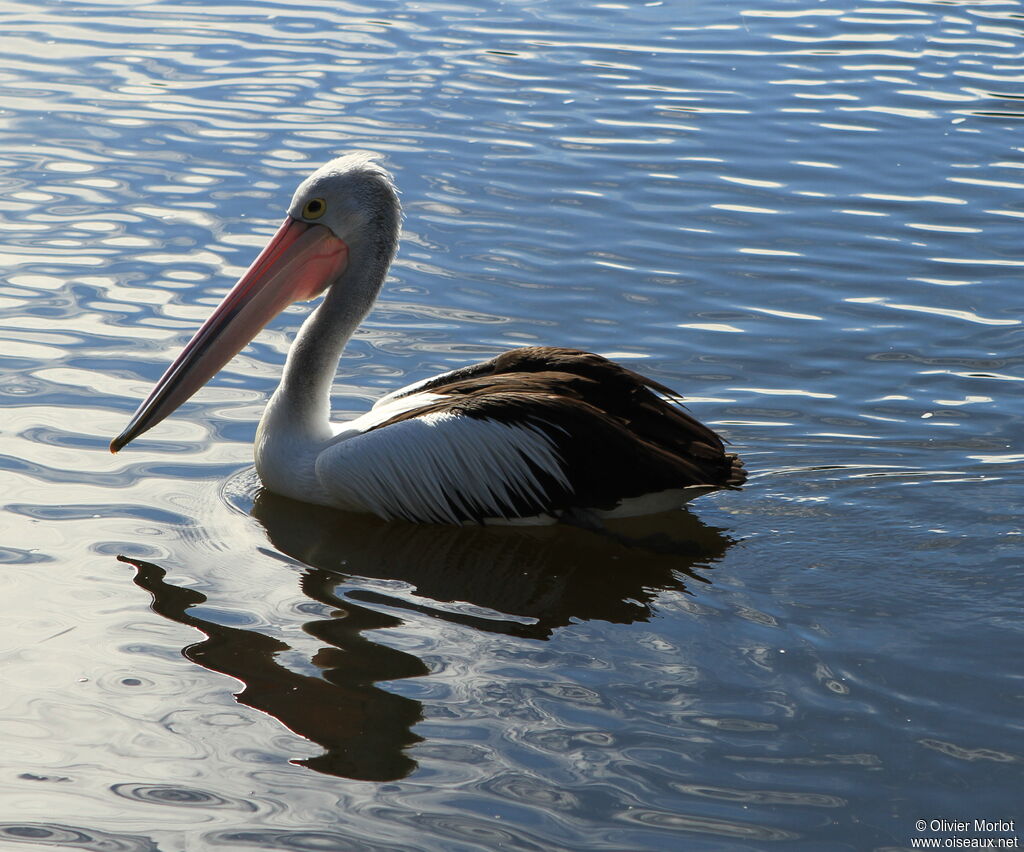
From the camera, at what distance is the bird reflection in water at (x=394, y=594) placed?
3627 millimetres

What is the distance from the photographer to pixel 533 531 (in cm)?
479

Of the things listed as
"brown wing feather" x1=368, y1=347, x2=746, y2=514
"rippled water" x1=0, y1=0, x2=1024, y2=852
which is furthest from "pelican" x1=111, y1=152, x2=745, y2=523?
"rippled water" x1=0, y1=0, x2=1024, y2=852

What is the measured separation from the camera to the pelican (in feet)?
14.9

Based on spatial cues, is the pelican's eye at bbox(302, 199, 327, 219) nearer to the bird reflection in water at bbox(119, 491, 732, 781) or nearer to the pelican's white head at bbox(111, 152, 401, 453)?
the pelican's white head at bbox(111, 152, 401, 453)

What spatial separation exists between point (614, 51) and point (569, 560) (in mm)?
6898

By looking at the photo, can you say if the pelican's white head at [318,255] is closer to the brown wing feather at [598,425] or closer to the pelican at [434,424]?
the pelican at [434,424]

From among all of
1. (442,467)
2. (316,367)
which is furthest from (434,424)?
(316,367)

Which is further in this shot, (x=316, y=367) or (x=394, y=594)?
(x=316, y=367)

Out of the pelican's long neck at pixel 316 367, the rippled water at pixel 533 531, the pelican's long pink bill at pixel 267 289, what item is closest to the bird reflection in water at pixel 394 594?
the rippled water at pixel 533 531

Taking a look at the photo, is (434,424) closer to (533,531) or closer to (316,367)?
(533,531)

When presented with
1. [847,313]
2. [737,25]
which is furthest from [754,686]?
[737,25]

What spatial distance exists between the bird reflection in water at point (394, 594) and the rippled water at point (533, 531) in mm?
15

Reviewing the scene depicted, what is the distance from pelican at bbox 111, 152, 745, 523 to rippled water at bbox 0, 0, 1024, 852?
0.51ft

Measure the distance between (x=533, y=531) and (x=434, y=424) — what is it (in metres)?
0.52
